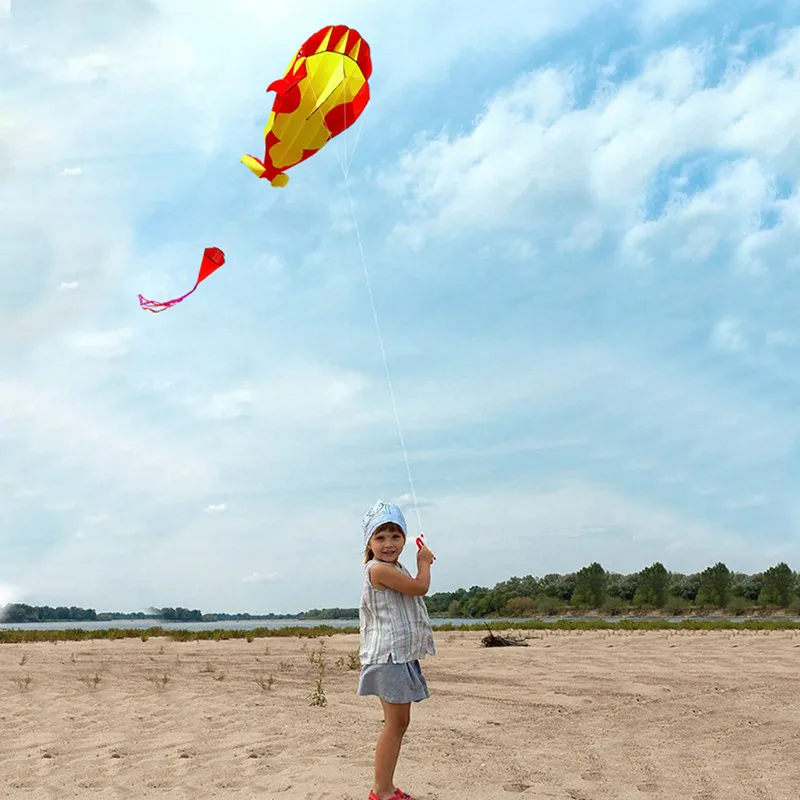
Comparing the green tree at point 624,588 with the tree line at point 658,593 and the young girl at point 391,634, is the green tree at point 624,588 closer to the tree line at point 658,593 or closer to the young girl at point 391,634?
the tree line at point 658,593

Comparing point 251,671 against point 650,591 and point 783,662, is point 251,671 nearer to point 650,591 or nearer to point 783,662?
point 783,662

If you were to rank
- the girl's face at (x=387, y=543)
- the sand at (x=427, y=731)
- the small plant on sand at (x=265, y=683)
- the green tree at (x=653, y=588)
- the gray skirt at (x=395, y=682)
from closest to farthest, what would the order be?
1. the gray skirt at (x=395, y=682)
2. the girl's face at (x=387, y=543)
3. the sand at (x=427, y=731)
4. the small plant on sand at (x=265, y=683)
5. the green tree at (x=653, y=588)

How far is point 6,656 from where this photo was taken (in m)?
13.0

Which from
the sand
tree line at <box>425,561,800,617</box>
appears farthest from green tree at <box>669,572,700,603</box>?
the sand

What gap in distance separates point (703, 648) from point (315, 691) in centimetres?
822

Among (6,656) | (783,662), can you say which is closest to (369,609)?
(783,662)

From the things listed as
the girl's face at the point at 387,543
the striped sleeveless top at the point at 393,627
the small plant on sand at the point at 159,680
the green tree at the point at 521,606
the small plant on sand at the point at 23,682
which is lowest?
the small plant on sand at the point at 159,680

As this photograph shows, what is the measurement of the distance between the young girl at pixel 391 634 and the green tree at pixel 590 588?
50.7 metres

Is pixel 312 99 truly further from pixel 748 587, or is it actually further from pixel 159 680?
pixel 748 587

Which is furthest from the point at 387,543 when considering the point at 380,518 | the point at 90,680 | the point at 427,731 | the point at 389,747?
the point at 90,680

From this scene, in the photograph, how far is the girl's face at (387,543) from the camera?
4.79 m

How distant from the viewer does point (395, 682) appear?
4.58m

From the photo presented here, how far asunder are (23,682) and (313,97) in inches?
299

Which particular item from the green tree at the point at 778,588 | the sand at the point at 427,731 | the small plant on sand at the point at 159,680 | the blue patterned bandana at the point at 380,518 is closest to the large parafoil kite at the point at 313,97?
the blue patterned bandana at the point at 380,518
